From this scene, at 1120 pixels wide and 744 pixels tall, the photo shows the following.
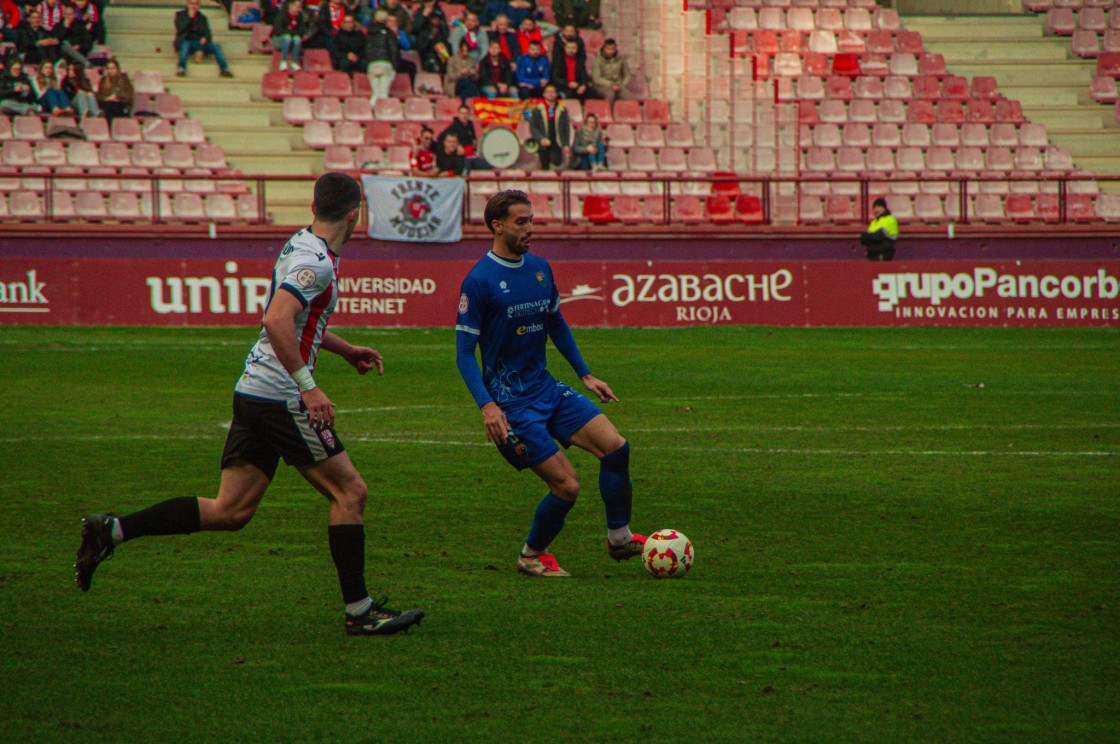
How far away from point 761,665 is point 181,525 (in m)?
2.51

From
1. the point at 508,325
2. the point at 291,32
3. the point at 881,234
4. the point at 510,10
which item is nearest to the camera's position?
the point at 508,325

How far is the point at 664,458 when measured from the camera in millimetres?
10727

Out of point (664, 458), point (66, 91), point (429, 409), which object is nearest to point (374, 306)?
point (66, 91)

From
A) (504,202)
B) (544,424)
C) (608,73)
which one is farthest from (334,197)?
(608,73)

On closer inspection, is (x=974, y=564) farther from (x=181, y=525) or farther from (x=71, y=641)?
(x=71, y=641)

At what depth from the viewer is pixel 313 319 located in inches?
223

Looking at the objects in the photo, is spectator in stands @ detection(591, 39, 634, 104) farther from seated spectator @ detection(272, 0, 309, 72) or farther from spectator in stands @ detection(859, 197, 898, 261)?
spectator in stands @ detection(859, 197, 898, 261)

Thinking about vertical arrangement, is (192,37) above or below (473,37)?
above

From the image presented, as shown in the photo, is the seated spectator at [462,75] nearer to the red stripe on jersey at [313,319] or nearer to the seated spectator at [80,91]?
the seated spectator at [80,91]

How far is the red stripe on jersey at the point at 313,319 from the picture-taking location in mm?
5637

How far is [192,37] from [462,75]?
18.3 feet

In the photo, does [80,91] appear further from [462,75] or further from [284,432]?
[284,432]

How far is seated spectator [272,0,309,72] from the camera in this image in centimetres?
2808

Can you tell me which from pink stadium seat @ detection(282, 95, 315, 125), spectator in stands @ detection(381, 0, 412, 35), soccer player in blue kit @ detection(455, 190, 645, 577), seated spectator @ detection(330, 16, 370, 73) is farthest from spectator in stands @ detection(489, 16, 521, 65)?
soccer player in blue kit @ detection(455, 190, 645, 577)
